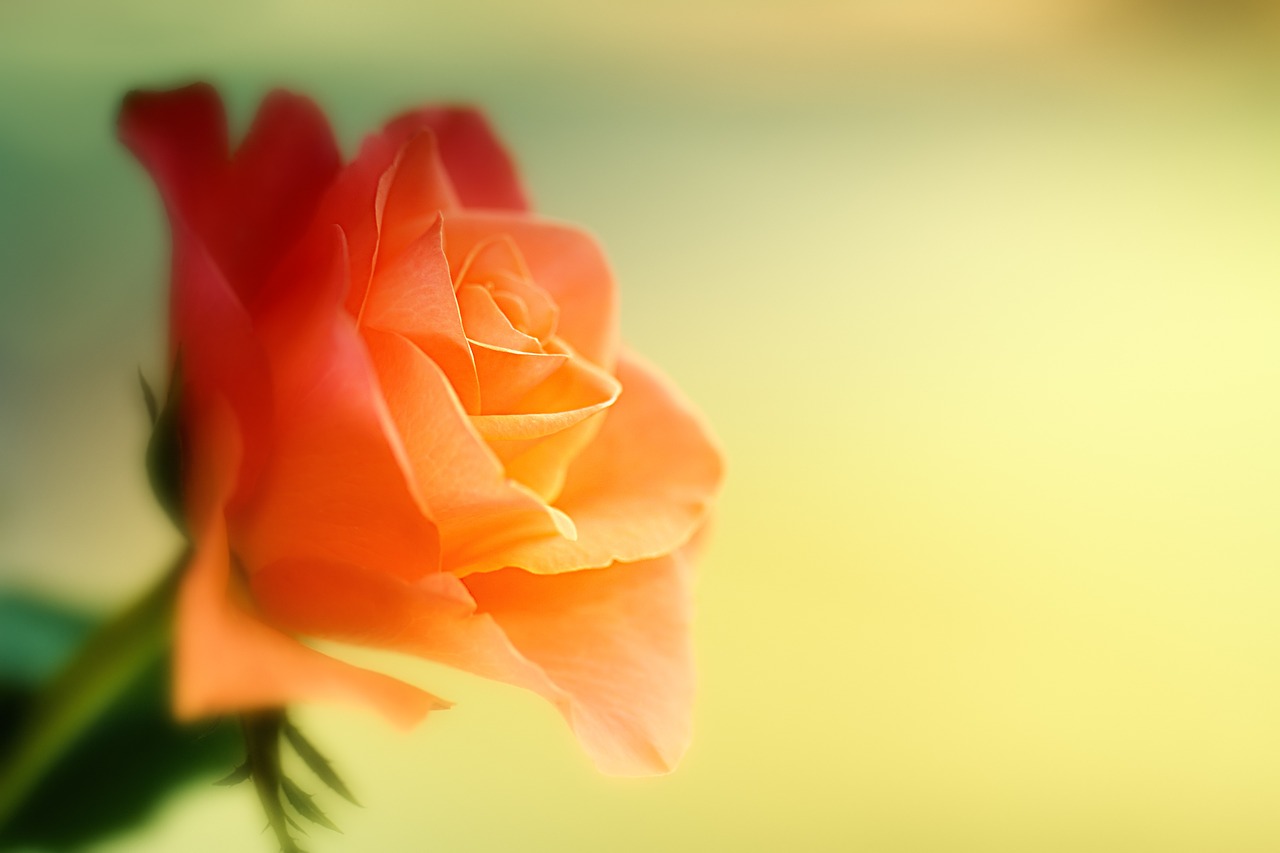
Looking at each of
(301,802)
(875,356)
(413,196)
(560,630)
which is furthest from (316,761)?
(875,356)

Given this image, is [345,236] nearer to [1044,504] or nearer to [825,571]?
[825,571]

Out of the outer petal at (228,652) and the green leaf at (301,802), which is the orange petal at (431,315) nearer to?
the outer petal at (228,652)

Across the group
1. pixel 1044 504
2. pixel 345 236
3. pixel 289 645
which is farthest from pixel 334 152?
pixel 1044 504

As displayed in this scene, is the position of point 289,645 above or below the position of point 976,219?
below

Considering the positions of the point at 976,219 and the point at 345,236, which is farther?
the point at 976,219

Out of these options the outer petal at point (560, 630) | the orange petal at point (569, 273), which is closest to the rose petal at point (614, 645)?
the outer petal at point (560, 630)

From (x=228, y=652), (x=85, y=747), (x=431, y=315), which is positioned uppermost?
(x=431, y=315)

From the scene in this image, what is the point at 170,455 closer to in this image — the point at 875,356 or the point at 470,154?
the point at 470,154
